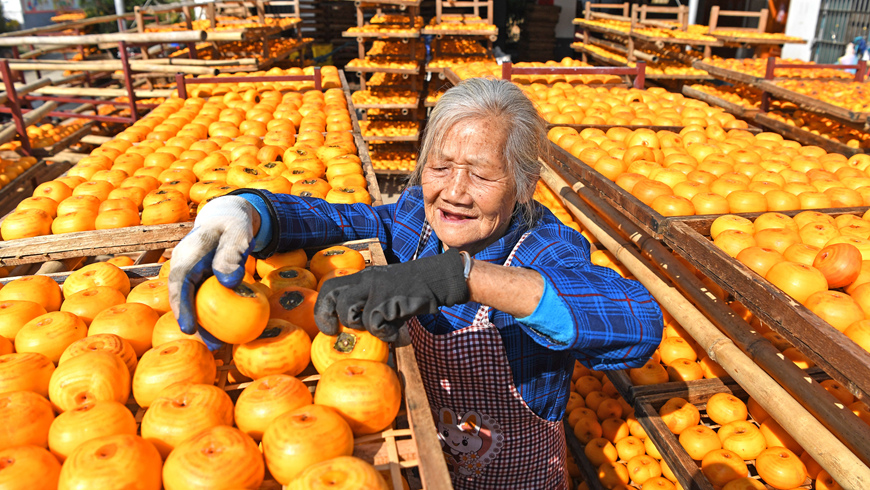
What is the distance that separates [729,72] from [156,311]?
847cm

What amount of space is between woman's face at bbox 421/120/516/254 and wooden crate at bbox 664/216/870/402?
1534 mm

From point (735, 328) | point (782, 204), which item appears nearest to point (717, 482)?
point (735, 328)

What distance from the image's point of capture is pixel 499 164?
74.2 inches

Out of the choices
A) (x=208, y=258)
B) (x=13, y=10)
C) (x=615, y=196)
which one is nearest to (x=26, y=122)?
(x=208, y=258)

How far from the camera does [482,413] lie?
7.14 ft

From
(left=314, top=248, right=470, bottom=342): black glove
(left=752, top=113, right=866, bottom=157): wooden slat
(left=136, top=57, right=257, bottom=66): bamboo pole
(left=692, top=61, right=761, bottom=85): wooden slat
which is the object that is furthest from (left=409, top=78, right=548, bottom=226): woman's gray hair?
(left=136, top=57, right=257, bottom=66): bamboo pole

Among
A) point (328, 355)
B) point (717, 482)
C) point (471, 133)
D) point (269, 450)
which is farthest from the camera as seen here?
point (717, 482)

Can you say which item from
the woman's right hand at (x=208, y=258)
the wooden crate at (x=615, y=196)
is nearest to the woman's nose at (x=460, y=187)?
the woman's right hand at (x=208, y=258)

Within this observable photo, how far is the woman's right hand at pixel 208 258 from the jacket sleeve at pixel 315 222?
35 cm

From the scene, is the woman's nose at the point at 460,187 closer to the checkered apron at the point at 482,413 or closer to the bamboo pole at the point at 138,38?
the checkered apron at the point at 482,413

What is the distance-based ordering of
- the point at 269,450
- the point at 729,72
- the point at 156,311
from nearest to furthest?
the point at 269,450 → the point at 156,311 → the point at 729,72

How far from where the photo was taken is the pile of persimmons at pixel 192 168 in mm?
3129

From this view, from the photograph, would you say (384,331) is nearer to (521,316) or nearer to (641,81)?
(521,316)

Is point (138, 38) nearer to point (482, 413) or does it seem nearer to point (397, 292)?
point (482, 413)
